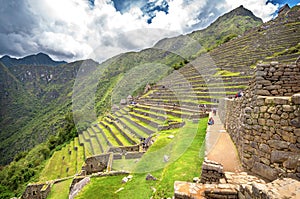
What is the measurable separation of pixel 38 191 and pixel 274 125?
47.7 feet

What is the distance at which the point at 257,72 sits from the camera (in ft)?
11.3

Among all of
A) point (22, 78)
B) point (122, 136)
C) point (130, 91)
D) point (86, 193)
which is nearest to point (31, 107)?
point (22, 78)

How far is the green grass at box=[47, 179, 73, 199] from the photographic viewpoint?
10.5 metres

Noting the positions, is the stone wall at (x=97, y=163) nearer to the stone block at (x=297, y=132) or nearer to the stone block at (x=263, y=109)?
the stone block at (x=263, y=109)

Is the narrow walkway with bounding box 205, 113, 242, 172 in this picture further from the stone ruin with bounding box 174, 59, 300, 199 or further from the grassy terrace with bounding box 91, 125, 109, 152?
the grassy terrace with bounding box 91, 125, 109, 152

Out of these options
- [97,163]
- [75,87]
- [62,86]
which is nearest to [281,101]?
[97,163]

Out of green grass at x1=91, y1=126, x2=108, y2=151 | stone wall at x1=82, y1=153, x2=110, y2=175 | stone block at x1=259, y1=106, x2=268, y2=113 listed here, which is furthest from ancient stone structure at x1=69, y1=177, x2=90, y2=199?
stone block at x1=259, y1=106, x2=268, y2=113

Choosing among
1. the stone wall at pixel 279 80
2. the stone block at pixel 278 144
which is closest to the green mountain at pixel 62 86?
the stone wall at pixel 279 80

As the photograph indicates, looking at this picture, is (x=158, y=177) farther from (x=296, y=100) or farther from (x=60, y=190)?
Result: (x=60, y=190)

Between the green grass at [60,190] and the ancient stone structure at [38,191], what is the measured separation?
323 mm

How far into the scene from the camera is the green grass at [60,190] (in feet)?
34.5

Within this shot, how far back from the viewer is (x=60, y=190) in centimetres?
1127

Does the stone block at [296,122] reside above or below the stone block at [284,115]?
below

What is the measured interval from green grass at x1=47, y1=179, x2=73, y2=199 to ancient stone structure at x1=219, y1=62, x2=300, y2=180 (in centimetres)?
1059
